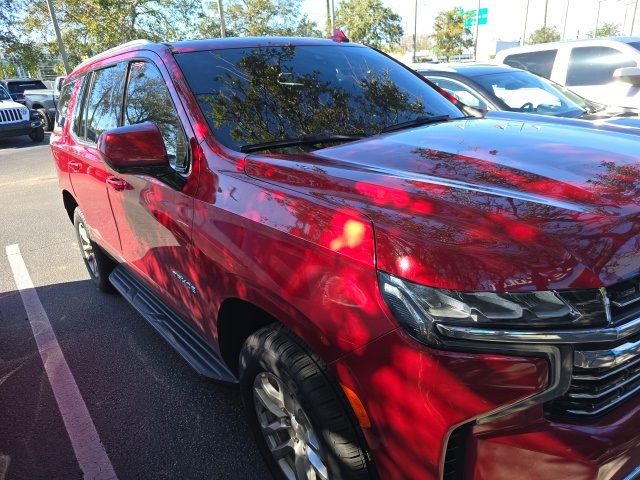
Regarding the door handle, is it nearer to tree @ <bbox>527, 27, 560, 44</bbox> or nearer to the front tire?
the front tire

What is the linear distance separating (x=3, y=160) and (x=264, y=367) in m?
14.4

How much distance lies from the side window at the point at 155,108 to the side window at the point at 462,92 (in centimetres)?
380

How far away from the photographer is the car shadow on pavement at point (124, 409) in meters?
2.50

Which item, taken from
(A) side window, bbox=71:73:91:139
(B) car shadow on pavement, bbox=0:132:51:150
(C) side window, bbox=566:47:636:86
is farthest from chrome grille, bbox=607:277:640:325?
(B) car shadow on pavement, bbox=0:132:51:150

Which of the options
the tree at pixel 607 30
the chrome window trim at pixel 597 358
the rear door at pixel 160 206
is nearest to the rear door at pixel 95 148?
the rear door at pixel 160 206

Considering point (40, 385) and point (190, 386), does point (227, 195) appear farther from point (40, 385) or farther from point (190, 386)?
point (40, 385)

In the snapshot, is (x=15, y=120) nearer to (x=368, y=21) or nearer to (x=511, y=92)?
(x=511, y=92)

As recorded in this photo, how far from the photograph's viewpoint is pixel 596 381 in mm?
1312

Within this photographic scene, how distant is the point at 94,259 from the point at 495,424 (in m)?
4.05

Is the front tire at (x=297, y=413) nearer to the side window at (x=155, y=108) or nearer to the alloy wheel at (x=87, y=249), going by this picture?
the side window at (x=155, y=108)

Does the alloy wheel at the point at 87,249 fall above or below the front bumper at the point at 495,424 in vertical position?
below

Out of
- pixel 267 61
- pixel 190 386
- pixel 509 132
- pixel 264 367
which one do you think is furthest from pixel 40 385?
pixel 509 132

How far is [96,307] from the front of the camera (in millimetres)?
4258

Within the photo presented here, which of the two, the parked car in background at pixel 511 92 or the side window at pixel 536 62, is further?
the side window at pixel 536 62
